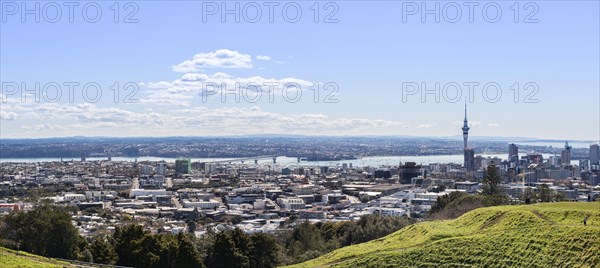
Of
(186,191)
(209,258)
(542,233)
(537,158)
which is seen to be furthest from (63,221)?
(537,158)

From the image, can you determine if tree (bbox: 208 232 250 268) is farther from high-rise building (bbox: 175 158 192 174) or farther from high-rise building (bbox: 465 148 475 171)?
high-rise building (bbox: 465 148 475 171)

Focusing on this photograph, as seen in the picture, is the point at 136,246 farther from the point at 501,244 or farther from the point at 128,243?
the point at 501,244

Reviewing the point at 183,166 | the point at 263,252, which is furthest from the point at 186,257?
the point at 183,166

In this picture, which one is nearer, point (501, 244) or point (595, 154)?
point (501, 244)

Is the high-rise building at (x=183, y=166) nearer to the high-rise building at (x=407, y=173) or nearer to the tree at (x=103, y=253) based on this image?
the high-rise building at (x=407, y=173)

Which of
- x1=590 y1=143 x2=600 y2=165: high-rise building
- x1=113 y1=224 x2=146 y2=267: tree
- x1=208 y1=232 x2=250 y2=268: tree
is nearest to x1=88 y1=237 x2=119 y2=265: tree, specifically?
x1=113 y1=224 x2=146 y2=267: tree

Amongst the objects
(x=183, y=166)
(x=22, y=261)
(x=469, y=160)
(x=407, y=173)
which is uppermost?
(x=22, y=261)

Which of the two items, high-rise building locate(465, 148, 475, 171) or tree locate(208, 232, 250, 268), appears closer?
tree locate(208, 232, 250, 268)
